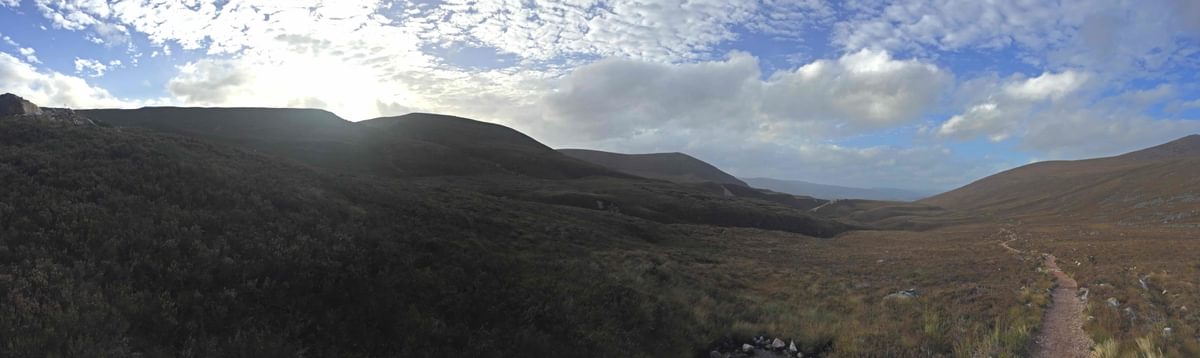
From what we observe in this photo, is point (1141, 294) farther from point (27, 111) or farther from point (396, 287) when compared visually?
point (27, 111)

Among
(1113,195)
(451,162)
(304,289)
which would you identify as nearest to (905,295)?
(304,289)

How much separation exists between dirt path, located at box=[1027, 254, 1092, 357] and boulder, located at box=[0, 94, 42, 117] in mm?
41964

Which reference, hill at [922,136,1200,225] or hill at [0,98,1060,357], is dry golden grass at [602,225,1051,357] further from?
hill at [922,136,1200,225]

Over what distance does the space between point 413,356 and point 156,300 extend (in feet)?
12.2

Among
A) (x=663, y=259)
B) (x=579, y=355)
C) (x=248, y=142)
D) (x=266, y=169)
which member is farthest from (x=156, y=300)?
(x=248, y=142)

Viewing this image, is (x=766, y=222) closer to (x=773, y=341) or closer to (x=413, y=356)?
(x=773, y=341)

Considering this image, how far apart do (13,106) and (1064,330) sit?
44.2m

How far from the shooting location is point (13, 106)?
26891mm

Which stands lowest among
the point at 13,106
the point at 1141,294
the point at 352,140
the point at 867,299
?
the point at 867,299

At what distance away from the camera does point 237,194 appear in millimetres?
14477

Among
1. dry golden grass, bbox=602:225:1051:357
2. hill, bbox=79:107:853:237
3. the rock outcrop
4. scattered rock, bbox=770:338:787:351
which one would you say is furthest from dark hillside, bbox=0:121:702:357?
hill, bbox=79:107:853:237

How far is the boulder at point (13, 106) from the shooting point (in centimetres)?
2649

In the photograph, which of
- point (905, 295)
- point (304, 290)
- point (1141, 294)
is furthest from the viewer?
point (905, 295)

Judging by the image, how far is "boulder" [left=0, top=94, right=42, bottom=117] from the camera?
26492 millimetres
